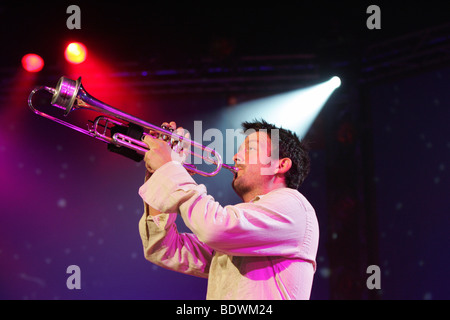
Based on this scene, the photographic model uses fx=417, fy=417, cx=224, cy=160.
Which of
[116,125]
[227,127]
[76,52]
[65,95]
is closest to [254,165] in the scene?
[116,125]

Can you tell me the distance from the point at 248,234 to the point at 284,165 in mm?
662

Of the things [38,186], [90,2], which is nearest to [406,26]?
[90,2]

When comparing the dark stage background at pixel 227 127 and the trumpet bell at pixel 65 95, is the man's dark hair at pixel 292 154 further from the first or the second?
the dark stage background at pixel 227 127

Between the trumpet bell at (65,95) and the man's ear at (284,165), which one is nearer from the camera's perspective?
the trumpet bell at (65,95)

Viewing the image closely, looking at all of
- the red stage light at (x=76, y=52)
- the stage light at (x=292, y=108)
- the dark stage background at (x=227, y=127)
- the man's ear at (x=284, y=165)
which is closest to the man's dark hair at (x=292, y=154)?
the man's ear at (x=284, y=165)

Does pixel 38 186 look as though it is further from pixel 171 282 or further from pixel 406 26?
pixel 406 26

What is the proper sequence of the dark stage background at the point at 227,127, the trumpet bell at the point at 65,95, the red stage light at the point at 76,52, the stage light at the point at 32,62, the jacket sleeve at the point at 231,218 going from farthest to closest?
the stage light at the point at 32,62 → the red stage light at the point at 76,52 → the dark stage background at the point at 227,127 → the trumpet bell at the point at 65,95 → the jacket sleeve at the point at 231,218

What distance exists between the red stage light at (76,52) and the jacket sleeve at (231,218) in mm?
3257

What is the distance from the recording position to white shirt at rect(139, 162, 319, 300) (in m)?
1.65

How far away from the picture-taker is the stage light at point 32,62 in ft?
15.5

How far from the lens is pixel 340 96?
4.50m

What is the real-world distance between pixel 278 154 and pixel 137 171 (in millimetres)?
3066

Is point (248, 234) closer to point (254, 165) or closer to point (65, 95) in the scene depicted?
point (254, 165)

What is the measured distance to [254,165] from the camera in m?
2.15
